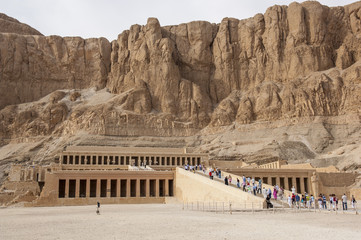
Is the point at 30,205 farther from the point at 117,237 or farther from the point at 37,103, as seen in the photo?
the point at 37,103

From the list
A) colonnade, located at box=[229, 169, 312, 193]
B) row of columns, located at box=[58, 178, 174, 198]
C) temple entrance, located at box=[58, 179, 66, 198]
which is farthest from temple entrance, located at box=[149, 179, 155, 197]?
temple entrance, located at box=[58, 179, 66, 198]

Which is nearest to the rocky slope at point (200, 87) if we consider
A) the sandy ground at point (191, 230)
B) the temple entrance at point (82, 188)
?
the temple entrance at point (82, 188)

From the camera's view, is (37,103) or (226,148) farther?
Answer: (37,103)

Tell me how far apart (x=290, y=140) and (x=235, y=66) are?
34.6 meters

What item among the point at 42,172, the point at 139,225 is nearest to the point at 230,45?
the point at 42,172

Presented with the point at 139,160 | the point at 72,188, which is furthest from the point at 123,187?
the point at 139,160

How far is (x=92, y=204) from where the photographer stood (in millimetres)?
43844

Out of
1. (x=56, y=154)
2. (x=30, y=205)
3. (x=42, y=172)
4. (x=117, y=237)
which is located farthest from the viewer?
(x=56, y=154)

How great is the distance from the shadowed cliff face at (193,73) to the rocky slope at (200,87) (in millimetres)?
286

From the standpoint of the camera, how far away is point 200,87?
343 feet

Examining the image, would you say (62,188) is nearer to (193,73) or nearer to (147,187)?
(147,187)

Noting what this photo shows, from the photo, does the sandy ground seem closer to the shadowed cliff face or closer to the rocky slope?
the rocky slope

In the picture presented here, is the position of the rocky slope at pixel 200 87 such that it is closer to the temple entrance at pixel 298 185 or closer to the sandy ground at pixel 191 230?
the temple entrance at pixel 298 185

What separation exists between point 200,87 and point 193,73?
644 cm
